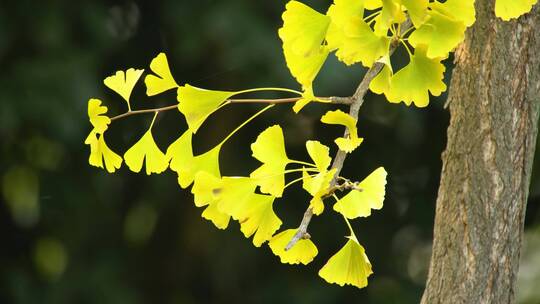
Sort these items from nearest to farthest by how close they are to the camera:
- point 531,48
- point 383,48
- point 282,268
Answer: point 383,48
point 531,48
point 282,268

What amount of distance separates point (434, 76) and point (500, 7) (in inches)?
2.2

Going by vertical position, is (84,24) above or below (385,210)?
above

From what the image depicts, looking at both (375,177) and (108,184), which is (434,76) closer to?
(375,177)

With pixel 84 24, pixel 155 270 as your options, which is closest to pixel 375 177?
pixel 84 24

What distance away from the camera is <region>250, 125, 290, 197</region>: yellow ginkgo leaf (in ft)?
1.79

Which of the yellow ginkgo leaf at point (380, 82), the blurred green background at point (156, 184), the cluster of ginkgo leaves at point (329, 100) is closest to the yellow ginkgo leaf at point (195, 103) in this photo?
the cluster of ginkgo leaves at point (329, 100)

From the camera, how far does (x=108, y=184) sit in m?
2.17

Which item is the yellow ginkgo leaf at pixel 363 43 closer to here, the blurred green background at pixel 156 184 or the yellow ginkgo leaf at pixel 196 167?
the yellow ginkgo leaf at pixel 196 167

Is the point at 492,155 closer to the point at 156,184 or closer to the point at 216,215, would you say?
the point at 216,215

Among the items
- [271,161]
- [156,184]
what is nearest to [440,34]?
[271,161]

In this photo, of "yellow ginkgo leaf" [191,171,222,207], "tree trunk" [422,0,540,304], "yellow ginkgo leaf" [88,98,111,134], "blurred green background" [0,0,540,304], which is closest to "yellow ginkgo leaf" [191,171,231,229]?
"yellow ginkgo leaf" [191,171,222,207]

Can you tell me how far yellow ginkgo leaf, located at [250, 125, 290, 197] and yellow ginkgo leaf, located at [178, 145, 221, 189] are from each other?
61mm

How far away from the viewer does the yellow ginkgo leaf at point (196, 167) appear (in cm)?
62

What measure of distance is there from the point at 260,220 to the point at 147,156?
Result: 0.43 feet
